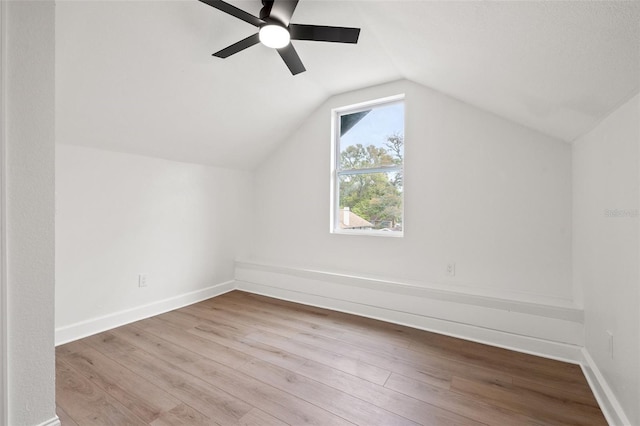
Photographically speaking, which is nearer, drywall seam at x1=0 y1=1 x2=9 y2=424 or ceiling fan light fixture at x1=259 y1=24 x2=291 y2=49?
drywall seam at x1=0 y1=1 x2=9 y2=424

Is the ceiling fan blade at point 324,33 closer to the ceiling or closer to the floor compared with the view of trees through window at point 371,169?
closer to the ceiling

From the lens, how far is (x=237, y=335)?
2.54 meters

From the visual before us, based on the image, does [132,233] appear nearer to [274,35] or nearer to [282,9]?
[274,35]

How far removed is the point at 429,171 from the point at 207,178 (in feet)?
8.76

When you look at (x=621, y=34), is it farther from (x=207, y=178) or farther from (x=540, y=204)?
(x=207, y=178)

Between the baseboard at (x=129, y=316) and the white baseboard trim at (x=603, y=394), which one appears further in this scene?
the baseboard at (x=129, y=316)

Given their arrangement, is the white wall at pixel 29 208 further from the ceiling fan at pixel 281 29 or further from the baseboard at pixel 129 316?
the baseboard at pixel 129 316

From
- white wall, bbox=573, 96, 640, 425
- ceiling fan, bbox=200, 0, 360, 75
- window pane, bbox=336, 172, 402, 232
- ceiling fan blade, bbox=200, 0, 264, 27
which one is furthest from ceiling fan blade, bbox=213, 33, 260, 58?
white wall, bbox=573, 96, 640, 425

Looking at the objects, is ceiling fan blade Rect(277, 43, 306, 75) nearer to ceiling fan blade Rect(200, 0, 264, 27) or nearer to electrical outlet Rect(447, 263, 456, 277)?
ceiling fan blade Rect(200, 0, 264, 27)

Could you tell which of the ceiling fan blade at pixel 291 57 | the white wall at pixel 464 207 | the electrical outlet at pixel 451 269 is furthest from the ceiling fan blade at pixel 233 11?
the electrical outlet at pixel 451 269

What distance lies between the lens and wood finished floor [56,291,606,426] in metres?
1.55

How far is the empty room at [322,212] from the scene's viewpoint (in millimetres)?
1267

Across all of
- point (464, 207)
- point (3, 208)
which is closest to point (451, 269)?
point (464, 207)

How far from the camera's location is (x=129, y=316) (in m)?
2.80
